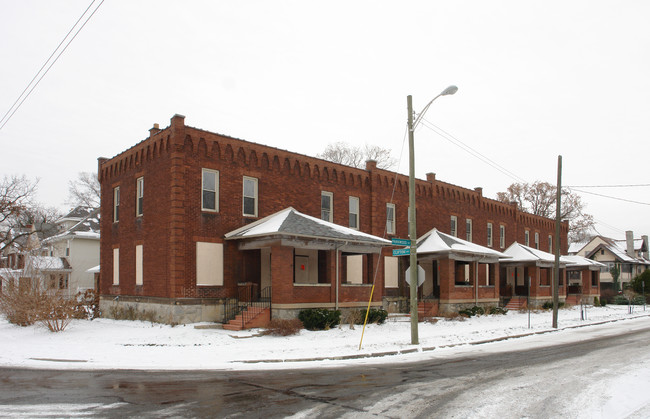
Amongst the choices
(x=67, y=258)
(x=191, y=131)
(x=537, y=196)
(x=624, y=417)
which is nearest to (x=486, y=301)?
(x=191, y=131)

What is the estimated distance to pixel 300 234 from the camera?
20578mm

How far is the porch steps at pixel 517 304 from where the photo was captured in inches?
1428

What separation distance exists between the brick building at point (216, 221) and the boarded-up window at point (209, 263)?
4 centimetres

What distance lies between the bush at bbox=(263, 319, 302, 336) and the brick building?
972 mm

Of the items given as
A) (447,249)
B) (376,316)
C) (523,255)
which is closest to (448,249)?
(447,249)

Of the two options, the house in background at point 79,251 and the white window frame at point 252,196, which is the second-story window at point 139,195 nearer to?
the white window frame at point 252,196

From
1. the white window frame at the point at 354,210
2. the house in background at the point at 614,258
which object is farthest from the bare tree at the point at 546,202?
the white window frame at the point at 354,210

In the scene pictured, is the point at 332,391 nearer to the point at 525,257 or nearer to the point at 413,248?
the point at 413,248

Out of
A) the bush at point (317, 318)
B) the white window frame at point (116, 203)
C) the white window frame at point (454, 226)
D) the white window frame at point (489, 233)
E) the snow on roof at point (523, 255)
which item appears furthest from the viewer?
the white window frame at point (489, 233)

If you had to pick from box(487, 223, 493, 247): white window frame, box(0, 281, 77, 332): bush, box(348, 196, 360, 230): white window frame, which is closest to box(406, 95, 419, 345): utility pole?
box(348, 196, 360, 230): white window frame

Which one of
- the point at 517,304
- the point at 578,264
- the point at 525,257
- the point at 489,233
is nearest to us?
the point at 517,304

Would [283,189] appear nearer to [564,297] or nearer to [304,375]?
[304,375]

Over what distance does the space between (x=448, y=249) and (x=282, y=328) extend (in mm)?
12690

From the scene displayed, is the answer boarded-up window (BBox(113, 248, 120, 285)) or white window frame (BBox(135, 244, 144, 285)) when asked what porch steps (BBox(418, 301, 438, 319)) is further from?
boarded-up window (BBox(113, 248, 120, 285))
